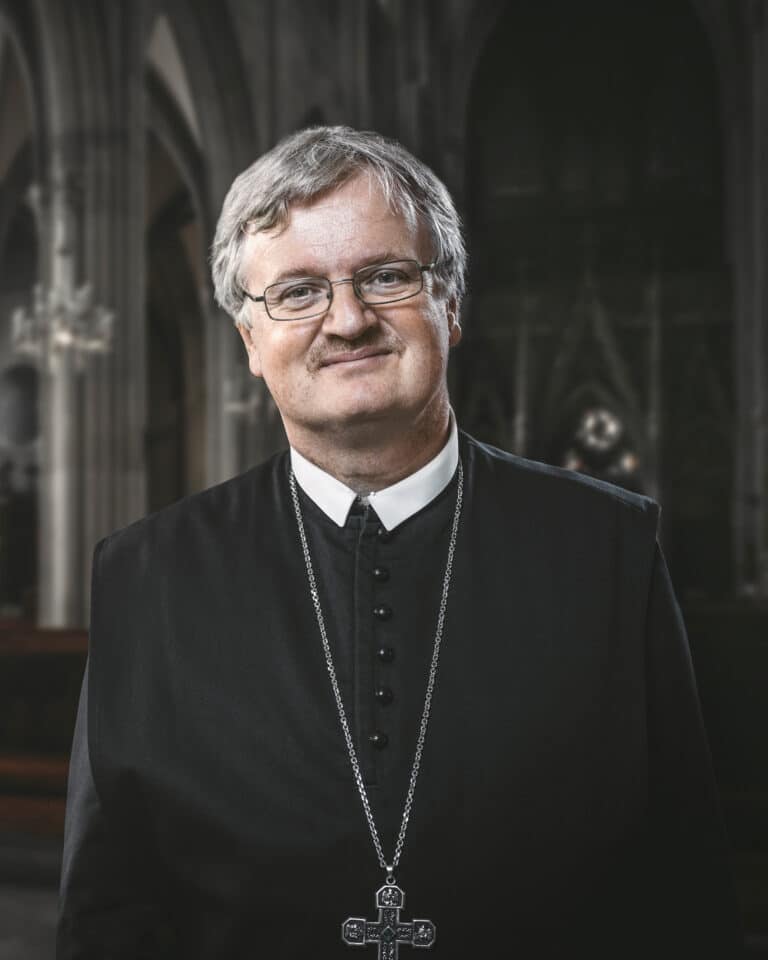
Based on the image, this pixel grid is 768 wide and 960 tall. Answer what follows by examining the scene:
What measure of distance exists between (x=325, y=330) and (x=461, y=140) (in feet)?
68.5

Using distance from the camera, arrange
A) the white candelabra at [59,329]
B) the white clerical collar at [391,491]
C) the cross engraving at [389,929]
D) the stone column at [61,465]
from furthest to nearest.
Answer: the stone column at [61,465] → the white candelabra at [59,329] → the white clerical collar at [391,491] → the cross engraving at [389,929]

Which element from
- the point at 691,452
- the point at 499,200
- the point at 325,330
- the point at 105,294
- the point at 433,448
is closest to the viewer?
the point at 325,330

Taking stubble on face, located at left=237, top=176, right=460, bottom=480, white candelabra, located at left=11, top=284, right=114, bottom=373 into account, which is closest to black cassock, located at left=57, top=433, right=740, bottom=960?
stubble on face, located at left=237, top=176, right=460, bottom=480

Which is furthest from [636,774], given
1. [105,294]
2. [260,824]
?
[105,294]

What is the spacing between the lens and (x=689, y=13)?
2123 cm

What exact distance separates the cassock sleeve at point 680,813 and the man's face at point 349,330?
439mm

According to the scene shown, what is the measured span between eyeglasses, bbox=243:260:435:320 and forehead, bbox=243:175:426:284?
2 cm

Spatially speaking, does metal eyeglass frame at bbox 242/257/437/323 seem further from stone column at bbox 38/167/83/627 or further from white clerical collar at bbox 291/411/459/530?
stone column at bbox 38/167/83/627

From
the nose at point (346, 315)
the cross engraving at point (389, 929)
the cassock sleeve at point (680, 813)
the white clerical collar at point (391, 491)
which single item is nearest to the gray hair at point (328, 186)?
the nose at point (346, 315)

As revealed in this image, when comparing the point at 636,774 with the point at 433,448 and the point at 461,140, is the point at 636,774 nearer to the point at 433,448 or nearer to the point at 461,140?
the point at 433,448

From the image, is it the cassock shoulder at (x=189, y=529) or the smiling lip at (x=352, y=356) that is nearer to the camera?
the smiling lip at (x=352, y=356)

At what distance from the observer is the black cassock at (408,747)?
137 cm

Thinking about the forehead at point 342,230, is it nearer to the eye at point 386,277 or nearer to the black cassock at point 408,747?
the eye at point 386,277

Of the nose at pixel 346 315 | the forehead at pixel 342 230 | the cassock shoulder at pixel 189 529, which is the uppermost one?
the forehead at pixel 342 230
